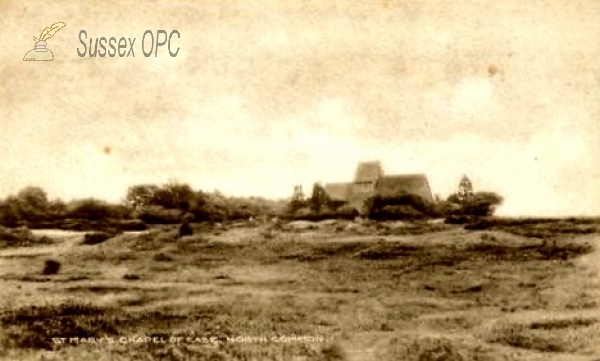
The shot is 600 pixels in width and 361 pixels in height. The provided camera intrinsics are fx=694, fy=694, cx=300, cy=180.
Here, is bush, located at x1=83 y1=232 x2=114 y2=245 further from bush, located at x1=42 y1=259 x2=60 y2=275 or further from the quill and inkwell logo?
the quill and inkwell logo

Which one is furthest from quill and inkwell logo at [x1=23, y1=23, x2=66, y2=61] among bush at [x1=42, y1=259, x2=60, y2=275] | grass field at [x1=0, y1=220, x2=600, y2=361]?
bush at [x1=42, y1=259, x2=60, y2=275]

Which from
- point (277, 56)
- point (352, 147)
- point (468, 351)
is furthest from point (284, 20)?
point (468, 351)

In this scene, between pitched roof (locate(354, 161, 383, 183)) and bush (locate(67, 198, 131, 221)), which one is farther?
bush (locate(67, 198, 131, 221))

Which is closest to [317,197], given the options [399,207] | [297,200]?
[297,200]

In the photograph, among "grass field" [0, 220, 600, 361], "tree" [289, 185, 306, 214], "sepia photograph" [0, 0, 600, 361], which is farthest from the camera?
"tree" [289, 185, 306, 214]

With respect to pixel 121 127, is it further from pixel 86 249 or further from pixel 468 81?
pixel 468 81

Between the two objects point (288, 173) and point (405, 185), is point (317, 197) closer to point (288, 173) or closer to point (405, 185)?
point (288, 173)

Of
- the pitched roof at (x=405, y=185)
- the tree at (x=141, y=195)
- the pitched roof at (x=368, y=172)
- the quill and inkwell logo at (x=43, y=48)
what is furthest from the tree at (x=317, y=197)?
the quill and inkwell logo at (x=43, y=48)
